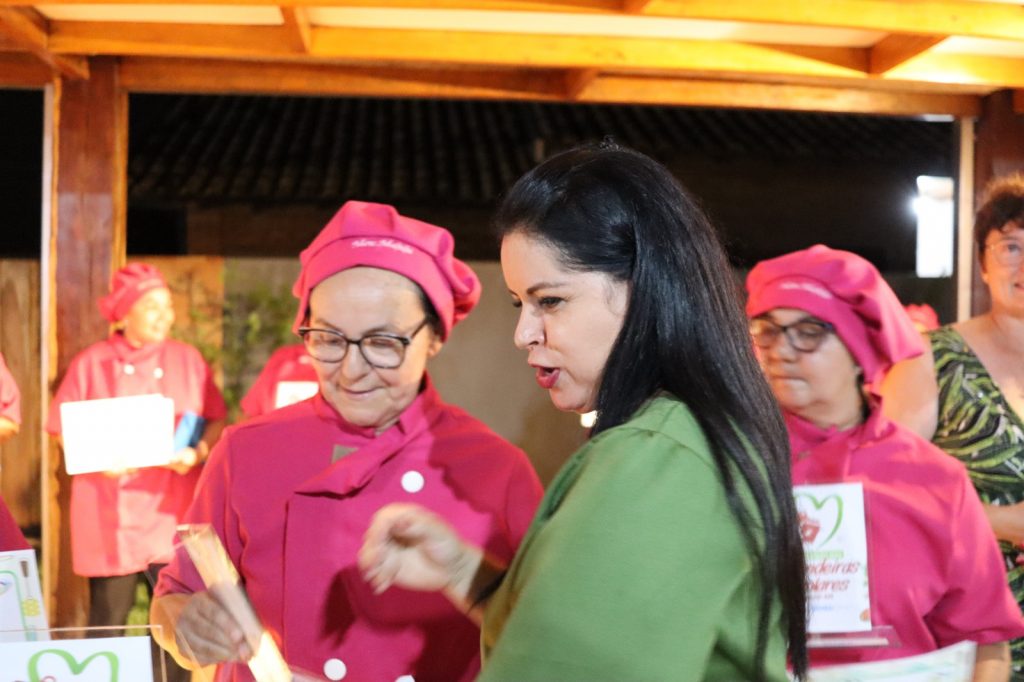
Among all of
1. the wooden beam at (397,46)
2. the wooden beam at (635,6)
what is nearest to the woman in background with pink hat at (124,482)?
the wooden beam at (397,46)

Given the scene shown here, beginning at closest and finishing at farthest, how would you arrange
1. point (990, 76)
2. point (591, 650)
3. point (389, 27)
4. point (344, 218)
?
point (591, 650)
point (344, 218)
point (389, 27)
point (990, 76)

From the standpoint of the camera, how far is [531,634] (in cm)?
120

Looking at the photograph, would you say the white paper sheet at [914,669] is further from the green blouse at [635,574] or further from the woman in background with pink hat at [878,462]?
the green blouse at [635,574]

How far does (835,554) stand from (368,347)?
3.65 feet

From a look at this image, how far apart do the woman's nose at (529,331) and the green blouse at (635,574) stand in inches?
9.0

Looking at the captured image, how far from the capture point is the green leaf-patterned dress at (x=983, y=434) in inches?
117

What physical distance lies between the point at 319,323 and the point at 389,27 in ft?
9.75

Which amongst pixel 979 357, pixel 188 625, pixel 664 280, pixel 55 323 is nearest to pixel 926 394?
pixel 979 357

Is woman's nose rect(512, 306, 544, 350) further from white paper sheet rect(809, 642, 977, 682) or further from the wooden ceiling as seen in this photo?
the wooden ceiling

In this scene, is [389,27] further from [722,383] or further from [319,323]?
[722,383]

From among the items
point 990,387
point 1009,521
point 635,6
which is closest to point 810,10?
point 635,6

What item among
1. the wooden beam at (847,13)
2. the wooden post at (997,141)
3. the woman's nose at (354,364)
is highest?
the wooden beam at (847,13)

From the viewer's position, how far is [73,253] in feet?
18.6

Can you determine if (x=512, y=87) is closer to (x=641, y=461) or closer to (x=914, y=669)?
(x=914, y=669)
